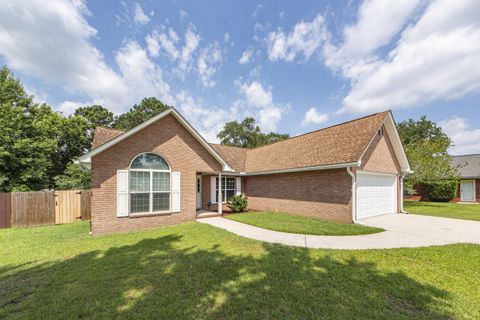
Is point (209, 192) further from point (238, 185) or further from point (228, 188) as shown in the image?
point (238, 185)

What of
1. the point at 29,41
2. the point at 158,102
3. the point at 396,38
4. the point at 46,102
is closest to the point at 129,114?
the point at 158,102

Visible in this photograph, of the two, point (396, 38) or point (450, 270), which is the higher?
point (396, 38)

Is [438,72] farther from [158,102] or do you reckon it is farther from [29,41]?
[158,102]

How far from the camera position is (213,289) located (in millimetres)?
3969

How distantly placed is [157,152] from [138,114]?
30966mm

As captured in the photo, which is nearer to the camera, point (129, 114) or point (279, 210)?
point (279, 210)

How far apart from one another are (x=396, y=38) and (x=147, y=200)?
558 inches

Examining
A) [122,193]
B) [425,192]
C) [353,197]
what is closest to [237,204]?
[353,197]

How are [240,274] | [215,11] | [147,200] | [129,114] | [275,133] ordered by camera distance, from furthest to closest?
[275,133] < [129,114] < [215,11] < [147,200] < [240,274]

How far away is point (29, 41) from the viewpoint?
10195mm

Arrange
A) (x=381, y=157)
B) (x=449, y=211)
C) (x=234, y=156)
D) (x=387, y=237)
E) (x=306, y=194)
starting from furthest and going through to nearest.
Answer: (x=234, y=156)
(x=449, y=211)
(x=381, y=157)
(x=306, y=194)
(x=387, y=237)

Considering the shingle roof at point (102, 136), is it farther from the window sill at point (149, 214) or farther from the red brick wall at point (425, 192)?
the red brick wall at point (425, 192)

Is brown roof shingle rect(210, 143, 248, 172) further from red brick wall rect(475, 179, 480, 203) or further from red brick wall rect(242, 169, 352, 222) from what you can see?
red brick wall rect(475, 179, 480, 203)

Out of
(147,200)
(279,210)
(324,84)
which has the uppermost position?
(324,84)
